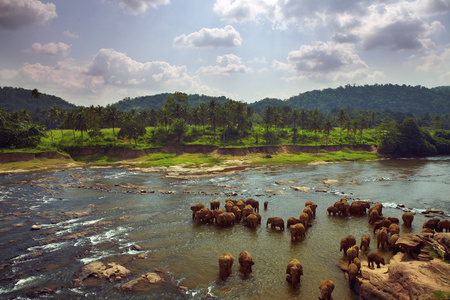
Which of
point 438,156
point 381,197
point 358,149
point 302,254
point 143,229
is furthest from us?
point 358,149

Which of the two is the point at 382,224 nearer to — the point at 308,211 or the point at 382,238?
the point at 382,238

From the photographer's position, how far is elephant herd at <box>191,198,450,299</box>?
1853 centimetres

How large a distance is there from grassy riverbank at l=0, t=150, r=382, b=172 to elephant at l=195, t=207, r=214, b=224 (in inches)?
1875

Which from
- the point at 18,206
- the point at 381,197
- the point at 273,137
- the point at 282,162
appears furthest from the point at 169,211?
the point at 273,137

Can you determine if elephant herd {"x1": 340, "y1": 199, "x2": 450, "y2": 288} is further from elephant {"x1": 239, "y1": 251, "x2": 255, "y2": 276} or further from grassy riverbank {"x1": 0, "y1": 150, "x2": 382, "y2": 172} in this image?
grassy riverbank {"x1": 0, "y1": 150, "x2": 382, "y2": 172}

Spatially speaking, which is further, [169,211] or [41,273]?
[169,211]

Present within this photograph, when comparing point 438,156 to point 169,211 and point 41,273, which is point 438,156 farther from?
point 41,273

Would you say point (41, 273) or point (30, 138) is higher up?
point (30, 138)

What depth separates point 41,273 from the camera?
19.5 meters

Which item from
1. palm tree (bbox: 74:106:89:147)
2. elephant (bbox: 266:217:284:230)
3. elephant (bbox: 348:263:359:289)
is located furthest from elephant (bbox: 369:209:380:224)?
palm tree (bbox: 74:106:89:147)

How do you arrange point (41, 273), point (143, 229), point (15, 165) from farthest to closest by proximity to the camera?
1. point (15, 165)
2. point (143, 229)
3. point (41, 273)

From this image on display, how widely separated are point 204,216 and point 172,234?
4438 millimetres

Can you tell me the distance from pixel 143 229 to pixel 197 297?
13782 millimetres

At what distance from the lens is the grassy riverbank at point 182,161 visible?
239ft
